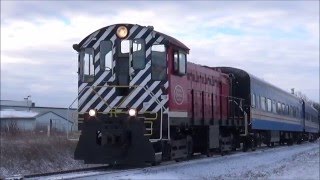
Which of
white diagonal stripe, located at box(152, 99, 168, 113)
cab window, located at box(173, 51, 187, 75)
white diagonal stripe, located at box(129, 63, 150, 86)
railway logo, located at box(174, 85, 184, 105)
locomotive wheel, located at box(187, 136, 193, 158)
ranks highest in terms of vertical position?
cab window, located at box(173, 51, 187, 75)

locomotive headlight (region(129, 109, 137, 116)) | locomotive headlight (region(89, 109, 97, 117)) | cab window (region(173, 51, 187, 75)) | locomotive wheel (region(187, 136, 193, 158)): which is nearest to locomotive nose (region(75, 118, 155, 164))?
locomotive headlight (region(129, 109, 137, 116))

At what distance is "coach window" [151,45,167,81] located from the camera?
14.7m

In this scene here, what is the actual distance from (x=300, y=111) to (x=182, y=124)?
29.2 meters

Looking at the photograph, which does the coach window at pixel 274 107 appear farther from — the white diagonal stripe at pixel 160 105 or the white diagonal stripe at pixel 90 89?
the white diagonal stripe at pixel 90 89

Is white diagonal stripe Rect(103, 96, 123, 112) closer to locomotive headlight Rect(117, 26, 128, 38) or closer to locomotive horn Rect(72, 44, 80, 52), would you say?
locomotive headlight Rect(117, 26, 128, 38)

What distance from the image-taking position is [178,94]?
609 inches

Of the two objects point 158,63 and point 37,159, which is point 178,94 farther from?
point 37,159

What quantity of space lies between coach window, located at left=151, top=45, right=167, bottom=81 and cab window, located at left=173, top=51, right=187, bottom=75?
568mm

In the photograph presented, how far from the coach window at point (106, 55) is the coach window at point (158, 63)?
1.32m

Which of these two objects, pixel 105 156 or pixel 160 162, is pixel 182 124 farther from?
pixel 105 156

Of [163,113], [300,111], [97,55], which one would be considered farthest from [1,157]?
[300,111]

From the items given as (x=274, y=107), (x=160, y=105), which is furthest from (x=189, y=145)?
(x=274, y=107)

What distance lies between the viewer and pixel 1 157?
799 inches

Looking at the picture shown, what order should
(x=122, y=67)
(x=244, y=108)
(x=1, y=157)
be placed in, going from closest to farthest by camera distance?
(x=122, y=67) < (x=1, y=157) < (x=244, y=108)
